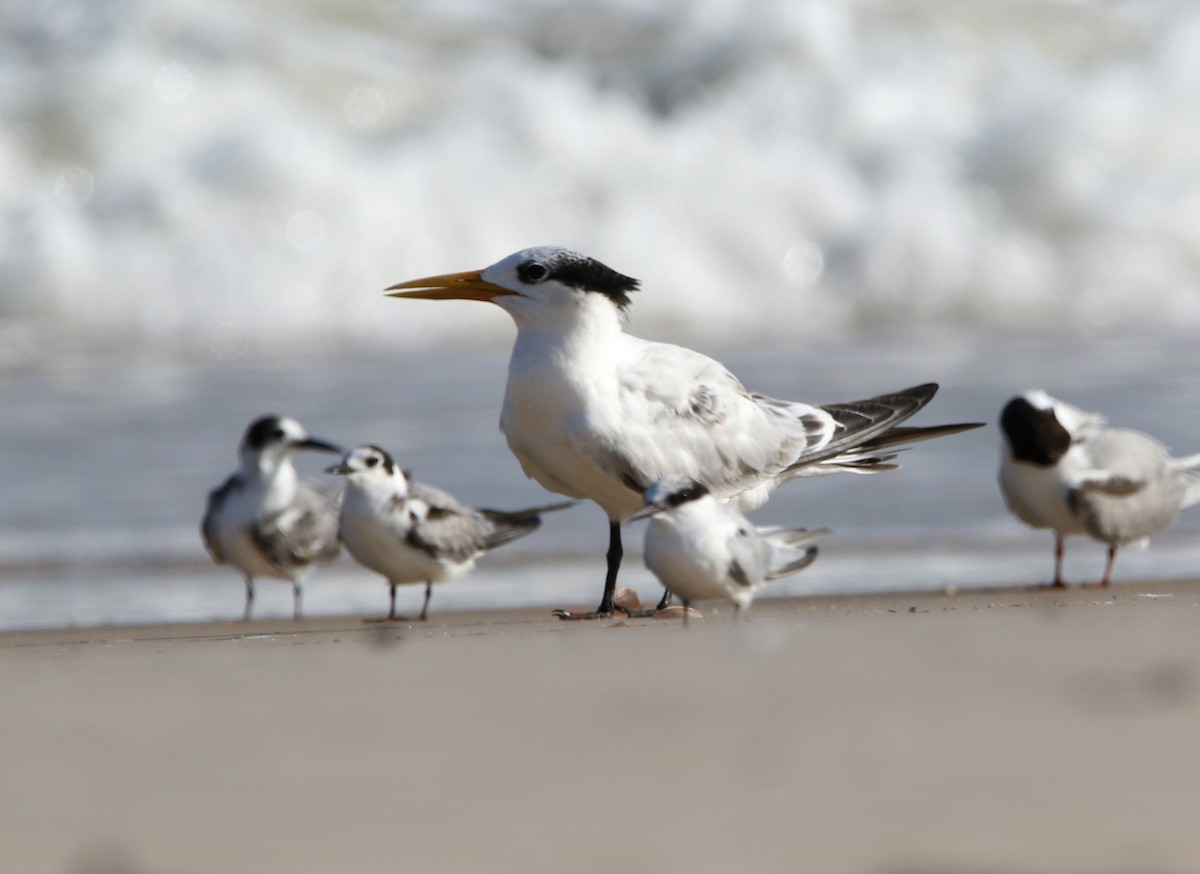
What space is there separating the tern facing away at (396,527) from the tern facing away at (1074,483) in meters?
1.61

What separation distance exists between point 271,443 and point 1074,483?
2.42m

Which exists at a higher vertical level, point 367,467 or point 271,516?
point 367,467

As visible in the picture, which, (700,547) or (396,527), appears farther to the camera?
(396,527)

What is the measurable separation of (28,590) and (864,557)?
2.51 m

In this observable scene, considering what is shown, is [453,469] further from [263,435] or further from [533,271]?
[533,271]

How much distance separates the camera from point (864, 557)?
18.3ft

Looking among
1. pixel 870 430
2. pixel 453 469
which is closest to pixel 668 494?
pixel 870 430

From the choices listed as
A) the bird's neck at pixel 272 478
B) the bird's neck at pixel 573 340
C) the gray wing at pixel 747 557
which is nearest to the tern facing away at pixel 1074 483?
the gray wing at pixel 747 557

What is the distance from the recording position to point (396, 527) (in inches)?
194

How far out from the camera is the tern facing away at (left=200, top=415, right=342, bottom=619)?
5.25 m

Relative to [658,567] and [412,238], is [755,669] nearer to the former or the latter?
[658,567]

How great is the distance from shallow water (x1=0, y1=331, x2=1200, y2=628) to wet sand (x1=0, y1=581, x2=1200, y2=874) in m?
1.55

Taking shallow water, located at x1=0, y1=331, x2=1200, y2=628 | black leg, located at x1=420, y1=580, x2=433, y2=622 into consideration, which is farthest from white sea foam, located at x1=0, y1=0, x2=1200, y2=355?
black leg, located at x1=420, y1=580, x2=433, y2=622

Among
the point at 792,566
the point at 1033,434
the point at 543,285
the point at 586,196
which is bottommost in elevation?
the point at 792,566
